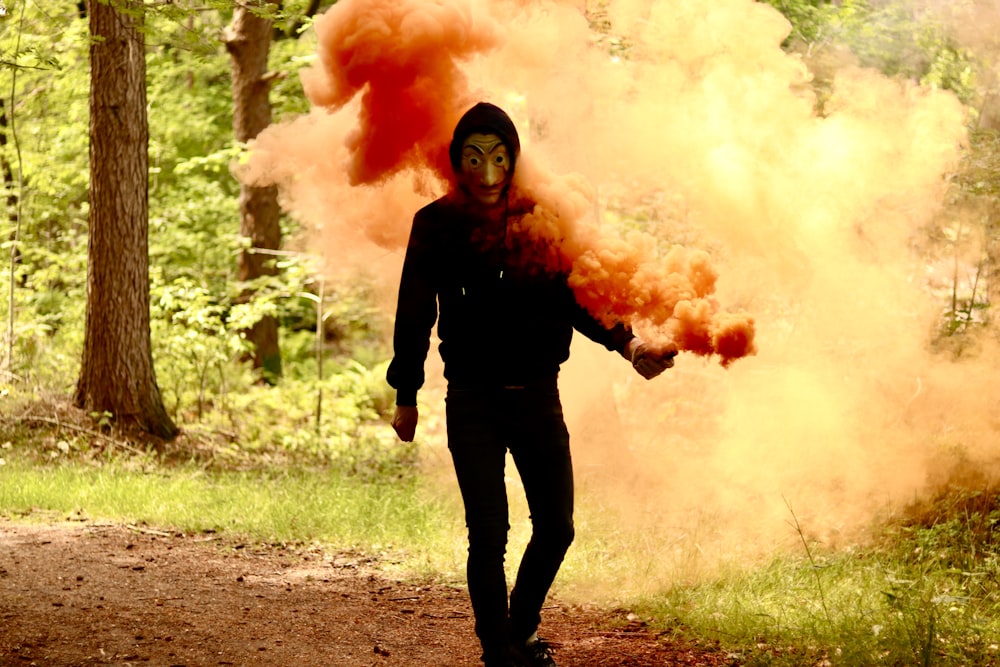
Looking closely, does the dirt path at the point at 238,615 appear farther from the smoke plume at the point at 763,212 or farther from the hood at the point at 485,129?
the hood at the point at 485,129

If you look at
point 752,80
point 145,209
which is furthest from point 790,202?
point 145,209

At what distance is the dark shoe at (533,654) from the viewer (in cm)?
450

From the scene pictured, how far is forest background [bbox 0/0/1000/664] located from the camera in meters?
7.28

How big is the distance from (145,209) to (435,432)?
15.2 ft

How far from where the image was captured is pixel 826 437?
7.72 m

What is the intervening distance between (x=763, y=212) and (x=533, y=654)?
4113mm

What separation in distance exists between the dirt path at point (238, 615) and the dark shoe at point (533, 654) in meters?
0.54

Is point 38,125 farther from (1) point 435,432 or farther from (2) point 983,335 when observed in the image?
(2) point 983,335

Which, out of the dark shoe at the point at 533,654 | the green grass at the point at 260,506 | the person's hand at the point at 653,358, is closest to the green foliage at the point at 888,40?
the green grass at the point at 260,506

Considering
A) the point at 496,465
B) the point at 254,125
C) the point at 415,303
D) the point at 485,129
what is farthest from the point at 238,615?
the point at 254,125

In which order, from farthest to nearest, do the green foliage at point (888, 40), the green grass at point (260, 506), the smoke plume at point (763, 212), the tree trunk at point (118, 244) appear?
the tree trunk at point (118, 244) → the green foliage at point (888, 40) → the green grass at point (260, 506) → the smoke plume at point (763, 212)

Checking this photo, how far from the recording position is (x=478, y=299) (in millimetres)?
4277

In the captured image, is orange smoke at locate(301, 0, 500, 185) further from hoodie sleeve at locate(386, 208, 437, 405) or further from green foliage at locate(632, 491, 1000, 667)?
green foliage at locate(632, 491, 1000, 667)

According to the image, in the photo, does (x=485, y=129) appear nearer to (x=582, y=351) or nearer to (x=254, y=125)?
(x=582, y=351)
